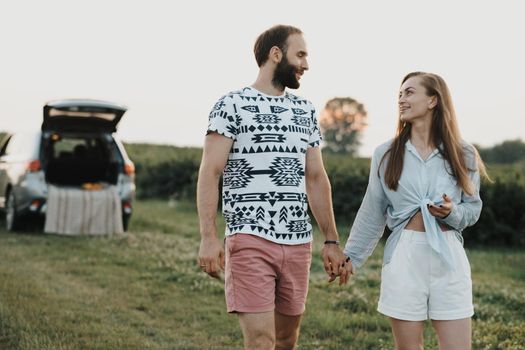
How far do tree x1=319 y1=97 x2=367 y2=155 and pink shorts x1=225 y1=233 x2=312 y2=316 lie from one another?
39571 millimetres

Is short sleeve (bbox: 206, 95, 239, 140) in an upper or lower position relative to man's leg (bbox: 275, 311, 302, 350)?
upper

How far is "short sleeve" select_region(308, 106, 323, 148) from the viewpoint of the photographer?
4.28 m

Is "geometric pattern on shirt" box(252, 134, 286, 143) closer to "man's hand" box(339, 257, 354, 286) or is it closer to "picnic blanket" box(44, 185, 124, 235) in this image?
"man's hand" box(339, 257, 354, 286)

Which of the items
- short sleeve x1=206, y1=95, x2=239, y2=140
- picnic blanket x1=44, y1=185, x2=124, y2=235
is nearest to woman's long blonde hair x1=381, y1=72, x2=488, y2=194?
short sleeve x1=206, y1=95, x2=239, y2=140

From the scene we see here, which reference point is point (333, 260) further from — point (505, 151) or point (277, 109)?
point (505, 151)

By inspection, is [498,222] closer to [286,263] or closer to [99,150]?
[99,150]

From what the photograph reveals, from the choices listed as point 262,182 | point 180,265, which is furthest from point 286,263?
point 180,265

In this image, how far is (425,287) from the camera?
12.8ft

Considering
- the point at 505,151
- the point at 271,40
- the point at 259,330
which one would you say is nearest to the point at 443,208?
the point at 259,330

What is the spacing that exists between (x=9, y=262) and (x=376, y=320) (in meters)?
4.95

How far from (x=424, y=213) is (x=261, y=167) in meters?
0.83

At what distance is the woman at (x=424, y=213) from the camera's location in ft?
12.7

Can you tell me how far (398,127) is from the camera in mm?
4223

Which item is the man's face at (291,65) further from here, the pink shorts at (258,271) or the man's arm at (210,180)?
the pink shorts at (258,271)
